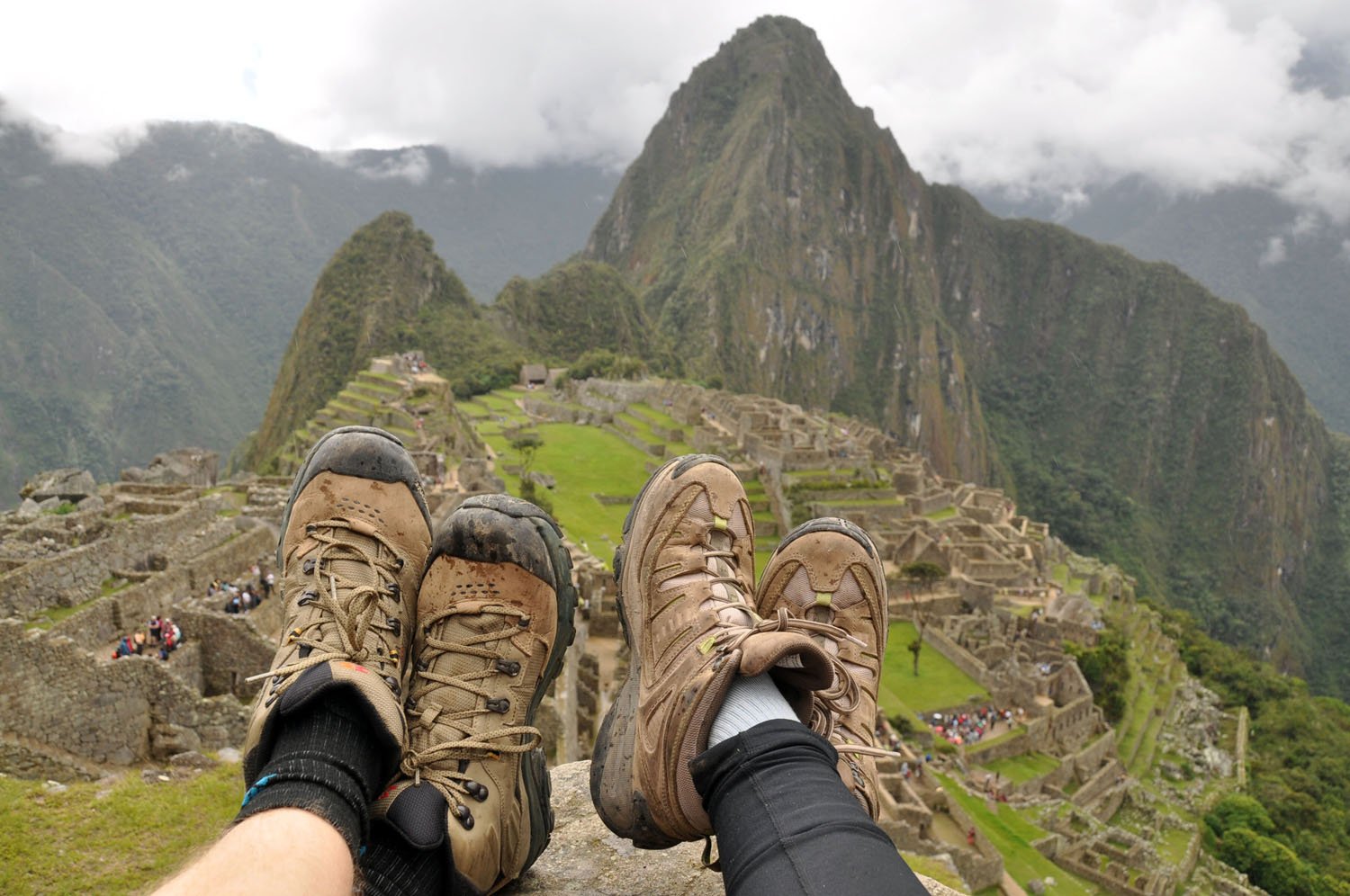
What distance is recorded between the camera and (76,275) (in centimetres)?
5859

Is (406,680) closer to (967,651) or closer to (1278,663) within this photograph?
(967,651)

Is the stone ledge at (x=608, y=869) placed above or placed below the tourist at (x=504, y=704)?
below

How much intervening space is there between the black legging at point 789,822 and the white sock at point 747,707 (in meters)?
0.08

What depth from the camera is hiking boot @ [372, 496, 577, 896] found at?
6.80ft

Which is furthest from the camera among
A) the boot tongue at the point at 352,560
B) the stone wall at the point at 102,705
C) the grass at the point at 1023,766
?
the grass at the point at 1023,766

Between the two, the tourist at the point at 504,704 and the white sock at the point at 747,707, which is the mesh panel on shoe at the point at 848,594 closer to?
the tourist at the point at 504,704

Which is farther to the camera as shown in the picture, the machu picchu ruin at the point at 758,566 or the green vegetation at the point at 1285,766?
the green vegetation at the point at 1285,766

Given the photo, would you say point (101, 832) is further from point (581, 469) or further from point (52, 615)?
point (581, 469)

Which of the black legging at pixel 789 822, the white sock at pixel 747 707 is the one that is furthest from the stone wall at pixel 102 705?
the black legging at pixel 789 822

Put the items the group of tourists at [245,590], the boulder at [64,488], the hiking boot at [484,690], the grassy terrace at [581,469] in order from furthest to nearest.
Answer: the grassy terrace at [581,469], the boulder at [64,488], the group of tourists at [245,590], the hiking boot at [484,690]

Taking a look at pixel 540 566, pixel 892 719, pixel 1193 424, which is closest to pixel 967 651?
pixel 892 719

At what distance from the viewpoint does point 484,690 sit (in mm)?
2520

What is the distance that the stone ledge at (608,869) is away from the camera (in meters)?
2.46

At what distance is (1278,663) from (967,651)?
71265mm
